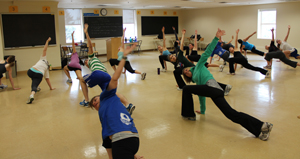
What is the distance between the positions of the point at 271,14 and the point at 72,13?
383 inches

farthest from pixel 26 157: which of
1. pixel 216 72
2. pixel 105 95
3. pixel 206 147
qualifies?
pixel 216 72

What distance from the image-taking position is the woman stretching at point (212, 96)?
340cm

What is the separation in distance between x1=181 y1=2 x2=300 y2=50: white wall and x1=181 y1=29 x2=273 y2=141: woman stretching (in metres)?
9.55

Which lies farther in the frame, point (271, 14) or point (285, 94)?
point (271, 14)

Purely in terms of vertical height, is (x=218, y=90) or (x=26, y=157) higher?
(x=218, y=90)

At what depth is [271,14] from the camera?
1238cm

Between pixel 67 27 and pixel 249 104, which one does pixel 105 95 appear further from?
pixel 67 27

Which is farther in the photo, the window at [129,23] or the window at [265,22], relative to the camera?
the window at [129,23]

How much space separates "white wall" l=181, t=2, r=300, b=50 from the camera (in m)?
11.5

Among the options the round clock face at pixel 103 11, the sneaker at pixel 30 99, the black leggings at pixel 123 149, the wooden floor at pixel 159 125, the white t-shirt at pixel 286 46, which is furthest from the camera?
the round clock face at pixel 103 11

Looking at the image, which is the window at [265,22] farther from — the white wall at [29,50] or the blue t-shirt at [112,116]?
the blue t-shirt at [112,116]

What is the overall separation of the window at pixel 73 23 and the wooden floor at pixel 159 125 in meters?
6.48

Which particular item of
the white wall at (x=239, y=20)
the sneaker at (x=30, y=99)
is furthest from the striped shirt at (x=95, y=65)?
the white wall at (x=239, y=20)

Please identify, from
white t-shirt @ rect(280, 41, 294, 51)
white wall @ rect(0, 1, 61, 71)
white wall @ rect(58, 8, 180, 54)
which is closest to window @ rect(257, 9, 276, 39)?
white t-shirt @ rect(280, 41, 294, 51)
